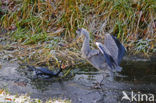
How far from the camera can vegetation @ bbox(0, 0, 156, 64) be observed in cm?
618

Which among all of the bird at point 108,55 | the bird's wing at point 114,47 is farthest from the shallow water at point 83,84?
the bird's wing at point 114,47

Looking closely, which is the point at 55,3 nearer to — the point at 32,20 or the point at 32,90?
the point at 32,20

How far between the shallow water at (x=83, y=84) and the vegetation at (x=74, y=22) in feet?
2.59

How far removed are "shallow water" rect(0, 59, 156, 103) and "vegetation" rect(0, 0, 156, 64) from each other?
79 centimetres

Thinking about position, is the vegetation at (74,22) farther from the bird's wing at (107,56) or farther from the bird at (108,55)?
the bird's wing at (107,56)

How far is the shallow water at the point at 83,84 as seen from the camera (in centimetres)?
415

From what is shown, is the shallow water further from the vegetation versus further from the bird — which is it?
the vegetation

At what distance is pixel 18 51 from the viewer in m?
5.99

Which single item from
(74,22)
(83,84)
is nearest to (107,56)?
(83,84)

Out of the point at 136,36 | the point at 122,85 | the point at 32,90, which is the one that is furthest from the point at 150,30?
the point at 32,90

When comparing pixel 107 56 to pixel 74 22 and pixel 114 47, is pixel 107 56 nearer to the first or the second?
pixel 114 47

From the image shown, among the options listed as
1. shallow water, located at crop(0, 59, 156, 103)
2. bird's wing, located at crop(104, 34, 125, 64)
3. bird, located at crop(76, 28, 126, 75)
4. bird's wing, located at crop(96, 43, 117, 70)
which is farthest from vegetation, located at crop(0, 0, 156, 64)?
bird's wing, located at crop(96, 43, 117, 70)

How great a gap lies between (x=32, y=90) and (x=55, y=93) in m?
0.34

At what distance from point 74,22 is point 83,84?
238cm
